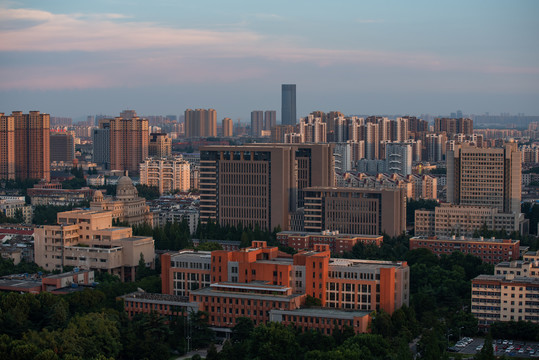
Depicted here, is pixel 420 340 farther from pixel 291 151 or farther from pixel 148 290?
pixel 291 151

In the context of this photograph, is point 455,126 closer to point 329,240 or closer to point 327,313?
point 329,240

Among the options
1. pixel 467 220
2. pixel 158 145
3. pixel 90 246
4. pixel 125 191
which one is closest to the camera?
pixel 90 246

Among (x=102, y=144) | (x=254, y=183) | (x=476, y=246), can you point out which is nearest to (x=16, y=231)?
(x=254, y=183)

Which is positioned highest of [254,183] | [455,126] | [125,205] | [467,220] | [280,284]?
[455,126]

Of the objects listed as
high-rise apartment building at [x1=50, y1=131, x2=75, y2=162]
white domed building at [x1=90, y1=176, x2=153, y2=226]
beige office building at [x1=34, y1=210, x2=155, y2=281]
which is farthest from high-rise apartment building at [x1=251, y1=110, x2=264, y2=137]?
beige office building at [x1=34, y1=210, x2=155, y2=281]

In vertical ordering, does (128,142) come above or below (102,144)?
above
